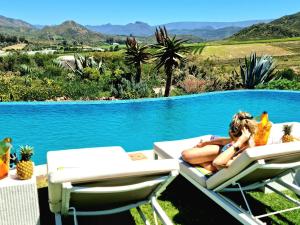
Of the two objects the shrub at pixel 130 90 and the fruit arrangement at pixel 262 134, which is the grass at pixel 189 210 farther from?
the shrub at pixel 130 90

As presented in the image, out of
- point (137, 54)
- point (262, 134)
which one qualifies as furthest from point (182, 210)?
point (137, 54)

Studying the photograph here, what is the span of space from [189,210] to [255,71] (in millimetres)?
13492

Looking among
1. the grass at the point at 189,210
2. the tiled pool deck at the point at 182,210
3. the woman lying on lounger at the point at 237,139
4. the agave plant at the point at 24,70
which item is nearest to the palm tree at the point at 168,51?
the agave plant at the point at 24,70

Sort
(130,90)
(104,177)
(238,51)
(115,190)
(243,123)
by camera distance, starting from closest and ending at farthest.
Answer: (104,177)
(115,190)
(243,123)
(130,90)
(238,51)

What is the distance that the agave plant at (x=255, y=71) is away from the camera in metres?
16.9

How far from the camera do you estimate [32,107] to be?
1314cm

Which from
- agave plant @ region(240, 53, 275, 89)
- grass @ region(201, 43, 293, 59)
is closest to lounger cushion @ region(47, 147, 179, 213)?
agave plant @ region(240, 53, 275, 89)

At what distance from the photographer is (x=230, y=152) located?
4031 millimetres

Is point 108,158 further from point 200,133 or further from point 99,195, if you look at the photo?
point 200,133

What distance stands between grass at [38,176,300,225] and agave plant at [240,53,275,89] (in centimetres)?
1261

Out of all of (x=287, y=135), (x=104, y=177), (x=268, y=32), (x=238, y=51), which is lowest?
(x=238, y=51)

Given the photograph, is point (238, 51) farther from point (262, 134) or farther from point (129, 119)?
point (262, 134)

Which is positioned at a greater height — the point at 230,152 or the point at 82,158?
the point at 230,152

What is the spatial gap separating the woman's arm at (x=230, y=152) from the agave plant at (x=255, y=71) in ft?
44.0
